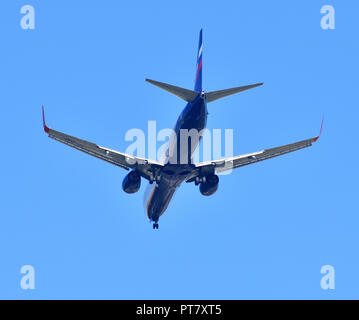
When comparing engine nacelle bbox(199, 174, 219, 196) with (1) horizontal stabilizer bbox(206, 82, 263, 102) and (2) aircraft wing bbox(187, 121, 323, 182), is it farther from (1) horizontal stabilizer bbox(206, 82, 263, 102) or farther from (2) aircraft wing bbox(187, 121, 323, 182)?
(1) horizontal stabilizer bbox(206, 82, 263, 102)

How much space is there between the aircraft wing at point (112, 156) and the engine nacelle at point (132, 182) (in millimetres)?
658

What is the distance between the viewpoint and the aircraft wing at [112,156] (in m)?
48.3

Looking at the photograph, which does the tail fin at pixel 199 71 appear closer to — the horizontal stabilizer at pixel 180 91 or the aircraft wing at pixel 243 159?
the horizontal stabilizer at pixel 180 91

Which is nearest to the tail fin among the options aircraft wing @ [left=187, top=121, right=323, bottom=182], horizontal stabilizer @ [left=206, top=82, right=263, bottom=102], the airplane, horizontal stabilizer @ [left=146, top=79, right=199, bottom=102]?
the airplane

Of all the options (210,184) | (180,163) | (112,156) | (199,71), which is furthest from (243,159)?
(112,156)

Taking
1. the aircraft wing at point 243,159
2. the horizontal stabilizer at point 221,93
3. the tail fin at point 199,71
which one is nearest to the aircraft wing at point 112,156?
the aircraft wing at point 243,159

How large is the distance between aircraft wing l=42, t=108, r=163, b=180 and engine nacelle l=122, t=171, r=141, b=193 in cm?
66

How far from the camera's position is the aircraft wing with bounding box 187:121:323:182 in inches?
2012

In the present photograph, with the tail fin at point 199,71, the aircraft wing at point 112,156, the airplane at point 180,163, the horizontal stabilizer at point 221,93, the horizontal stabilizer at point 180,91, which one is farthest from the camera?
the aircraft wing at point 112,156
